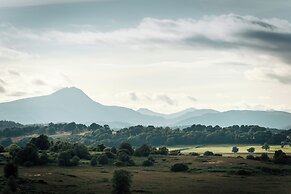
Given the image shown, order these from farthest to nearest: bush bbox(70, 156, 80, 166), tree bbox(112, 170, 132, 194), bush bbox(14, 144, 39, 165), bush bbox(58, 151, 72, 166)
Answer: bush bbox(70, 156, 80, 166), bush bbox(58, 151, 72, 166), bush bbox(14, 144, 39, 165), tree bbox(112, 170, 132, 194)

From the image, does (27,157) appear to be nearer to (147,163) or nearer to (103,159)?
(103,159)

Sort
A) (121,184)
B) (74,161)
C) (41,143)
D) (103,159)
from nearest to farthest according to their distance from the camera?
(121,184) → (74,161) → (103,159) → (41,143)

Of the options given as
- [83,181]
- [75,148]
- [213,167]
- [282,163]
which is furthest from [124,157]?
[282,163]

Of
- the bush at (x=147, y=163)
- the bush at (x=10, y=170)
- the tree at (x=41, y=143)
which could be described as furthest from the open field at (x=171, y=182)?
the tree at (x=41, y=143)

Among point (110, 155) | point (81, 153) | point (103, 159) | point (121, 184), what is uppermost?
point (81, 153)

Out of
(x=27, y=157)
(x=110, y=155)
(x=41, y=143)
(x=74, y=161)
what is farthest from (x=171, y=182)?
(x=41, y=143)

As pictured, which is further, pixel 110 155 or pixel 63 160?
pixel 110 155

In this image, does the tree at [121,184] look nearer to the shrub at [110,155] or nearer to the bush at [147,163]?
the bush at [147,163]

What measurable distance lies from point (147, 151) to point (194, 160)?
81.1 ft

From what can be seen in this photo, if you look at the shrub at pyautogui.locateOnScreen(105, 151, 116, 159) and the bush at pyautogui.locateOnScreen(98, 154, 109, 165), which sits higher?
the shrub at pyautogui.locateOnScreen(105, 151, 116, 159)

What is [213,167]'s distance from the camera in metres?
150

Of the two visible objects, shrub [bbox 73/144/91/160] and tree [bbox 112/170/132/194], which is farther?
shrub [bbox 73/144/91/160]

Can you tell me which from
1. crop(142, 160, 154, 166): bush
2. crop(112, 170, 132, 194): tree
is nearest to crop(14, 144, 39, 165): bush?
crop(142, 160, 154, 166): bush

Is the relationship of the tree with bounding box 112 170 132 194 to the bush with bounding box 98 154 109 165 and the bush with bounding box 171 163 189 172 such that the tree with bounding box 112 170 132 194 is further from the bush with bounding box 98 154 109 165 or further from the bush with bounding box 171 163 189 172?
the bush with bounding box 98 154 109 165
